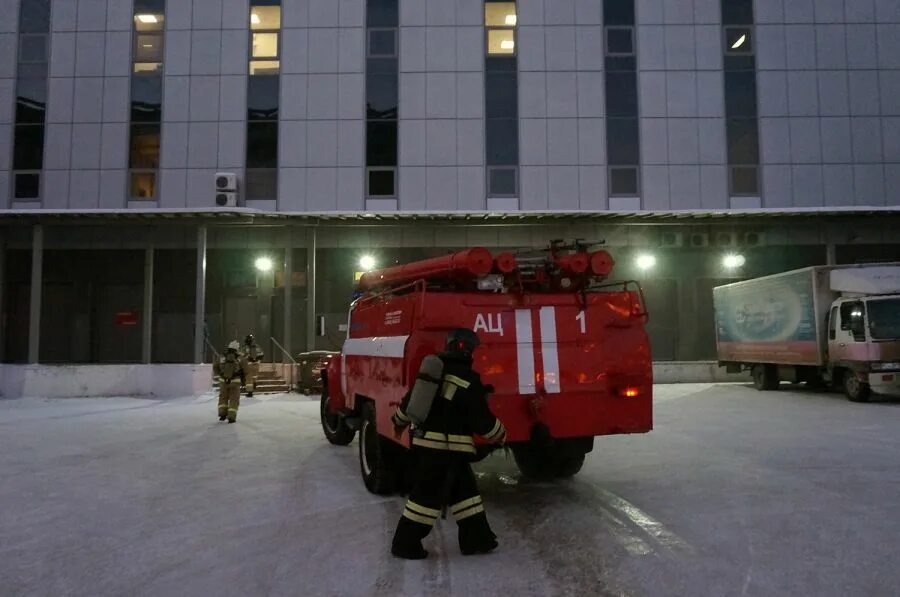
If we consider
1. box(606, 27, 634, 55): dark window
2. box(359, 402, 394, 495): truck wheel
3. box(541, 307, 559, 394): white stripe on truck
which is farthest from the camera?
box(606, 27, 634, 55): dark window

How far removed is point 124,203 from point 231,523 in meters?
17.0

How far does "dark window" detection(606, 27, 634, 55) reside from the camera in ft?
65.1

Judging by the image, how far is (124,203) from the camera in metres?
19.3

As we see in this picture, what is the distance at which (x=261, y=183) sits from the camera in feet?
63.7

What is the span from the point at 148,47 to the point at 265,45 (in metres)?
3.88

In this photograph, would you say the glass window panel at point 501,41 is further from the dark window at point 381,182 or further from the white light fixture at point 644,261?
the white light fixture at point 644,261

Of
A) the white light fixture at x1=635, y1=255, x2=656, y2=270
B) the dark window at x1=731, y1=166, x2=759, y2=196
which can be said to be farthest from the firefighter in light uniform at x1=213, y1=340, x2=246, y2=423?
the dark window at x1=731, y1=166, x2=759, y2=196

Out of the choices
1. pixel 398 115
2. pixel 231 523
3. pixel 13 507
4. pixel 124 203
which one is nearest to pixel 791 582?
pixel 231 523

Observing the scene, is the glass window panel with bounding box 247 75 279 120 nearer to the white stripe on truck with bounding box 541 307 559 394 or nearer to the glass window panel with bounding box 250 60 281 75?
the glass window panel with bounding box 250 60 281 75

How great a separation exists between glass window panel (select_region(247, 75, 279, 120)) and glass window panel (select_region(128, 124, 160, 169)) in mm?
3143

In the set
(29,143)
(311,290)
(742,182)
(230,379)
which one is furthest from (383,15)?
(230,379)

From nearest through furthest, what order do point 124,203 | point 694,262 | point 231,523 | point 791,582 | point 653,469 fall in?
point 791,582, point 231,523, point 653,469, point 124,203, point 694,262

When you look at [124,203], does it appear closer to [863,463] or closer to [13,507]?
[13,507]

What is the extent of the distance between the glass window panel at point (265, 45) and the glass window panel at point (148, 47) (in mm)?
3124
